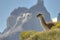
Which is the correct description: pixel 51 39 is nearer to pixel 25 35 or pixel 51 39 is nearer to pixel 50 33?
pixel 50 33

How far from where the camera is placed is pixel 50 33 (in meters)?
16.6

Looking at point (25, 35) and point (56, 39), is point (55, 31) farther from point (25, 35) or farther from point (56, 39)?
point (25, 35)

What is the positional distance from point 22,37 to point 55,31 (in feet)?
17.1

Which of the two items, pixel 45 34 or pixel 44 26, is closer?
pixel 45 34

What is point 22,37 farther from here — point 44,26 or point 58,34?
point 58,34

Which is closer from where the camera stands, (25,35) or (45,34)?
(45,34)

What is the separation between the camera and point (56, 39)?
630 inches

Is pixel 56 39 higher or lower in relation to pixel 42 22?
A: lower

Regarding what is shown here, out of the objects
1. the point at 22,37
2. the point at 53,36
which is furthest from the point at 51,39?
the point at 22,37

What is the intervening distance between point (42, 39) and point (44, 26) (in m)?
3.76

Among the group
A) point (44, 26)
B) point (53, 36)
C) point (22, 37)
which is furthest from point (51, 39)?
point (22, 37)

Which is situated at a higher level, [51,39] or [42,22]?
[42,22]

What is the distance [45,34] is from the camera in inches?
656

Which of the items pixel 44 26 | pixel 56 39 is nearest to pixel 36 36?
pixel 56 39
